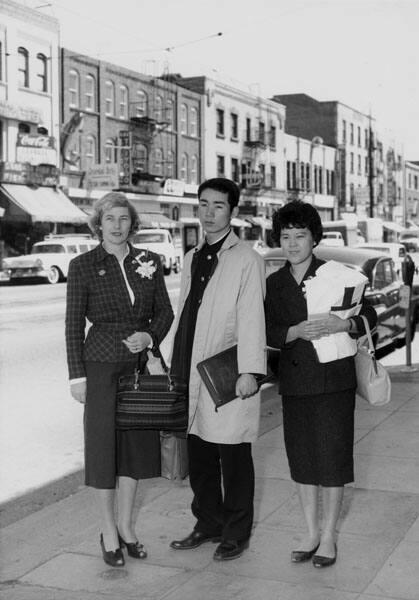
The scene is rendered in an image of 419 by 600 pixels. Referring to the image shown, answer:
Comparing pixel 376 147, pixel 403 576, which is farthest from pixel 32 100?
pixel 376 147

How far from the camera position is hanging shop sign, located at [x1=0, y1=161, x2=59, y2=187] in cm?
3616

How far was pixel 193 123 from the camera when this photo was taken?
5150 cm

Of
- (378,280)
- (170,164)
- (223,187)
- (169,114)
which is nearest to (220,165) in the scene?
(170,164)

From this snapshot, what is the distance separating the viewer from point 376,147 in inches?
3216

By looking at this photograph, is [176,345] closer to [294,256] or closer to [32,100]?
[294,256]

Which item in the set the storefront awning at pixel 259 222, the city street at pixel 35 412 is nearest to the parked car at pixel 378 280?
the city street at pixel 35 412

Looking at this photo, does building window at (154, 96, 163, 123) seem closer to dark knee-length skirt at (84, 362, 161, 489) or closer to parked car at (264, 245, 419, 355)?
parked car at (264, 245, 419, 355)

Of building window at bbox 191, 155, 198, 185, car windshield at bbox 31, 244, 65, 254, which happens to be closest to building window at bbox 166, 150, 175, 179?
building window at bbox 191, 155, 198, 185

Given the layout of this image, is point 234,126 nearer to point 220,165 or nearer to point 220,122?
point 220,122

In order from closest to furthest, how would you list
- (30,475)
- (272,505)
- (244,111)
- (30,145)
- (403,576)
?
(403,576) < (272,505) < (30,475) < (30,145) < (244,111)

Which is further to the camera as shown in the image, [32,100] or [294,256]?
[32,100]

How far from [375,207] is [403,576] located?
81771 mm

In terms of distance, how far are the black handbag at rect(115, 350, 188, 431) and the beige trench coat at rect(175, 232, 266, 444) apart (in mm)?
110

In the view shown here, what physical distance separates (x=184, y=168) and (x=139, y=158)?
5.23m
